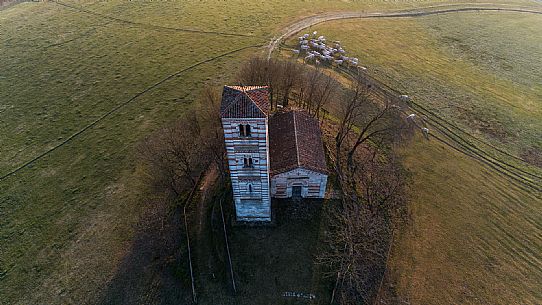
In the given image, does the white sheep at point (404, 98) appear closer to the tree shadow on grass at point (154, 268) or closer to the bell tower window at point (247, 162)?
the bell tower window at point (247, 162)

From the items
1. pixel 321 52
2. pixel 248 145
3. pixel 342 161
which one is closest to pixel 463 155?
pixel 342 161

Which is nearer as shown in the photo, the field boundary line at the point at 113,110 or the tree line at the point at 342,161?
the tree line at the point at 342,161

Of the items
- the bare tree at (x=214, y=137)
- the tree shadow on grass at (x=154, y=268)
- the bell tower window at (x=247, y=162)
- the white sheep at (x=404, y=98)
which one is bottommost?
the tree shadow on grass at (x=154, y=268)

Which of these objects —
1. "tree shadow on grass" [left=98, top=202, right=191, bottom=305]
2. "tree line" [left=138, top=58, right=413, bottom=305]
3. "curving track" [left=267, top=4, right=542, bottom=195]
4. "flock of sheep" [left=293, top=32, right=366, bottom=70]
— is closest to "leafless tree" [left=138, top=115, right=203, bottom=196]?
"tree line" [left=138, top=58, right=413, bottom=305]

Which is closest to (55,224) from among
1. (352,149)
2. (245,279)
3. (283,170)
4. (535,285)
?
(245,279)

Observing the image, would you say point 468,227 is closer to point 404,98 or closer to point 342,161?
point 342,161

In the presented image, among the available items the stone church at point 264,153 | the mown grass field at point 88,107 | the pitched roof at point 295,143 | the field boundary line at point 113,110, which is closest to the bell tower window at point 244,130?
the stone church at point 264,153

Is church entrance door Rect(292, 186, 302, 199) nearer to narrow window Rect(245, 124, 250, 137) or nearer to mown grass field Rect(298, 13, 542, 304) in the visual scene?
narrow window Rect(245, 124, 250, 137)

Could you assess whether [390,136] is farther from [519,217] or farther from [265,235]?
[265,235]
